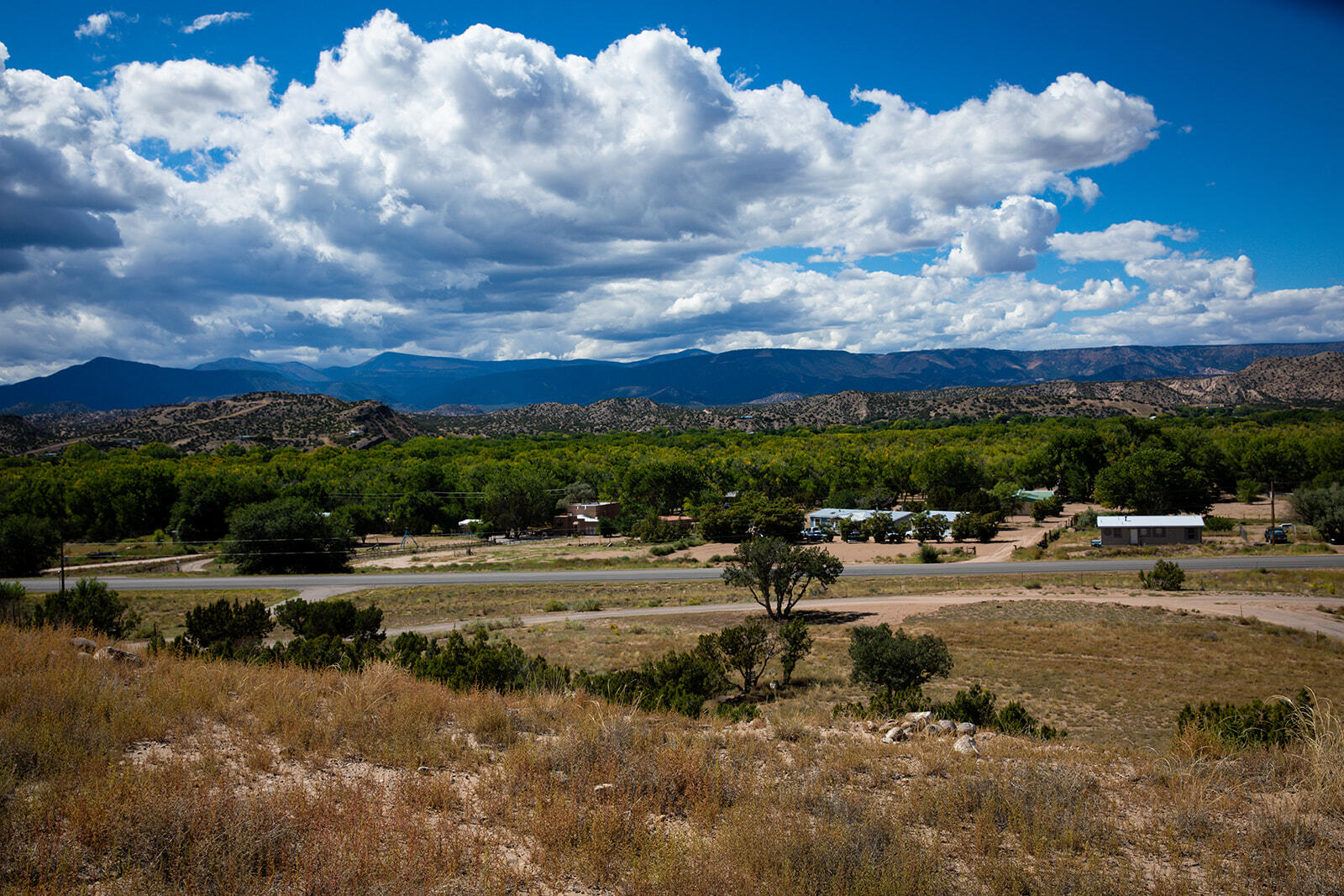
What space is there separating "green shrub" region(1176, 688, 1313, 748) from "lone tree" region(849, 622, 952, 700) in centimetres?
682

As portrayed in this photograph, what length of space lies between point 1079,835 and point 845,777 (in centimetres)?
189

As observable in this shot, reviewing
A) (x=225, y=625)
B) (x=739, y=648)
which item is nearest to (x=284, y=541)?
(x=225, y=625)

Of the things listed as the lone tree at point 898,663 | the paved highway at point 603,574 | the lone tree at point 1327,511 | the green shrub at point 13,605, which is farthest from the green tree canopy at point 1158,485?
the green shrub at point 13,605

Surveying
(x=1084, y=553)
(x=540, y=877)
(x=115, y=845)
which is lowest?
(x=1084, y=553)

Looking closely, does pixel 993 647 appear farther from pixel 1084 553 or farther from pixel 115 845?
pixel 1084 553

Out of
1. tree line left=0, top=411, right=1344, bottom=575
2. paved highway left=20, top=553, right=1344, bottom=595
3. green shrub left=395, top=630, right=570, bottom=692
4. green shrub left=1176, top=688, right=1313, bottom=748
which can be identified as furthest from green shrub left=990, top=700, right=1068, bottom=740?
tree line left=0, top=411, right=1344, bottom=575

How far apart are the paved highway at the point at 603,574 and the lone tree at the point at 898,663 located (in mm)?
24846

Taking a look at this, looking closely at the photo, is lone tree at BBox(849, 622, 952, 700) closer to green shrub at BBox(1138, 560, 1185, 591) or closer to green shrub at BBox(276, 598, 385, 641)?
green shrub at BBox(276, 598, 385, 641)

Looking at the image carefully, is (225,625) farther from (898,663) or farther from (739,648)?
(898,663)

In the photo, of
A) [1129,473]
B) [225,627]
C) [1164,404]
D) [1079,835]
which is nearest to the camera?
[1079,835]

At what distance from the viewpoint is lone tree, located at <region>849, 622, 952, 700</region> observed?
16.8 meters

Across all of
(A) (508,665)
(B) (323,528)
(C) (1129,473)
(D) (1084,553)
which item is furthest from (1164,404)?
(A) (508,665)

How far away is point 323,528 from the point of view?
52.3m

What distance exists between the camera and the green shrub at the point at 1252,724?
26.2ft
